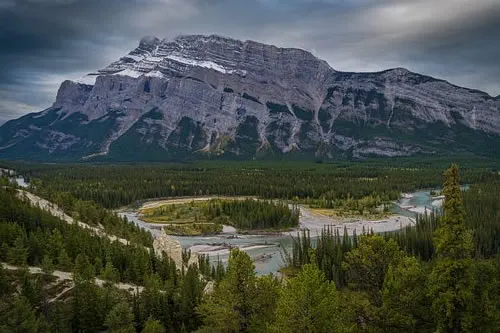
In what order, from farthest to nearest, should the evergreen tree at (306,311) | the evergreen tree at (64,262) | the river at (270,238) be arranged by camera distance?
the river at (270,238) → the evergreen tree at (64,262) → the evergreen tree at (306,311)

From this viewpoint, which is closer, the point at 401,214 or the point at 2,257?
the point at 2,257

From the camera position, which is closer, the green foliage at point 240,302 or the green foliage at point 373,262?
the green foliage at point 240,302

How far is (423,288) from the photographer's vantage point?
1817 inches

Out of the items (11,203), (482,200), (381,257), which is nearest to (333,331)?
(381,257)

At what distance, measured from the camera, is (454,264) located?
40125mm

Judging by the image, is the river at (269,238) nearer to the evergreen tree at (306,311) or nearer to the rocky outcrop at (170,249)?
the rocky outcrop at (170,249)

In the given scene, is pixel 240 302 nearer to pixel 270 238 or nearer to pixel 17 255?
pixel 17 255

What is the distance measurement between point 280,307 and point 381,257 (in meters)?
15.9

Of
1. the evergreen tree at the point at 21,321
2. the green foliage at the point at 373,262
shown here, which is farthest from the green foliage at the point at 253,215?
the evergreen tree at the point at 21,321

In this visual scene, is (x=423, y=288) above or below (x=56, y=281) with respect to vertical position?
above

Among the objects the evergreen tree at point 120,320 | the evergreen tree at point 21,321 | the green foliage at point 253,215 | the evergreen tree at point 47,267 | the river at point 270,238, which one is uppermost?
the evergreen tree at point 47,267

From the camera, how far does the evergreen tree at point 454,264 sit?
40281mm

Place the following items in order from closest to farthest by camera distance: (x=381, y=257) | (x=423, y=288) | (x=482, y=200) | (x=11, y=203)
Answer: (x=423, y=288)
(x=381, y=257)
(x=11, y=203)
(x=482, y=200)

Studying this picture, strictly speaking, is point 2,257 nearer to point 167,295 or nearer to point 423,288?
point 167,295
